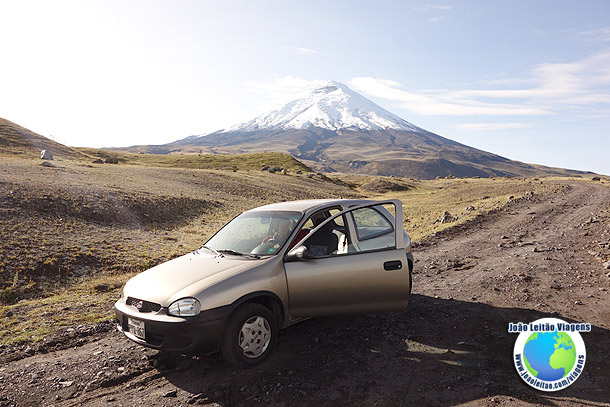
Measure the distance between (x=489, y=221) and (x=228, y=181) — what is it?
31009mm

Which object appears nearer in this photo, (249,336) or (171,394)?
(171,394)

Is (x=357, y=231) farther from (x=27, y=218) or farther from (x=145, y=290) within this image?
(x=27, y=218)

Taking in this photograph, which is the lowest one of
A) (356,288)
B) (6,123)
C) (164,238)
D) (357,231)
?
(164,238)

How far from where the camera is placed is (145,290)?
4.76 meters

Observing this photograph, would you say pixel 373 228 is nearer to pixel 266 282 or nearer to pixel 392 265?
pixel 392 265

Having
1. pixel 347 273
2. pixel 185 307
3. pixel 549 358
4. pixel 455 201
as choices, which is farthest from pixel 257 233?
pixel 455 201

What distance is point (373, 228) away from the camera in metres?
6.07

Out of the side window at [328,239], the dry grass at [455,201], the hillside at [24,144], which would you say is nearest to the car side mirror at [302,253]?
the side window at [328,239]

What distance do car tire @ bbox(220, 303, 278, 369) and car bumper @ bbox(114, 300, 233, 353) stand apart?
0.39 ft

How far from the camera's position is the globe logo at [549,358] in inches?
162

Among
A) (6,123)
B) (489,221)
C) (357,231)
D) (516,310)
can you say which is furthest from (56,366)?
(6,123)

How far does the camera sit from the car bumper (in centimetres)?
424

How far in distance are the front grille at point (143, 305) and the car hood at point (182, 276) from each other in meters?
0.05

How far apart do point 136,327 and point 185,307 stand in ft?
2.49
